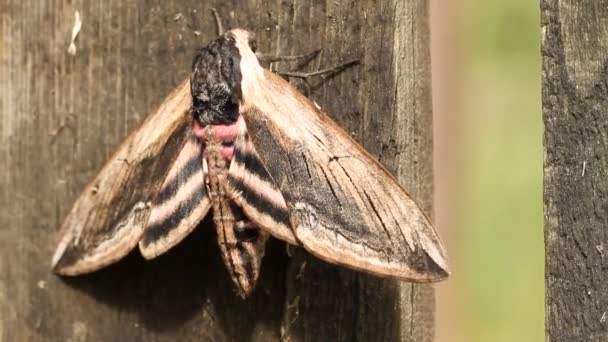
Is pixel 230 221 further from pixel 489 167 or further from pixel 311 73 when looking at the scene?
pixel 489 167

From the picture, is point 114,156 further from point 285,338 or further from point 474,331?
point 474,331

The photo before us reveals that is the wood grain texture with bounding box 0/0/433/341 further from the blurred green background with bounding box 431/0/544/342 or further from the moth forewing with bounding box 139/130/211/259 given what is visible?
the blurred green background with bounding box 431/0/544/342

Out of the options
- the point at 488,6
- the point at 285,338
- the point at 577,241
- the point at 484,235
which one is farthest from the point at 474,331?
the point at 577,241

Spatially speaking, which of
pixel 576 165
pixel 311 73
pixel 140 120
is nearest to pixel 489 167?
pixel 140 120

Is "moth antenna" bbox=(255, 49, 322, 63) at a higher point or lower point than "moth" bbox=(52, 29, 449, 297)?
higher

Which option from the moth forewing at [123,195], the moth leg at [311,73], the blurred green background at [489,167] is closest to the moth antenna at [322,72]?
the moth leg at [311,73]

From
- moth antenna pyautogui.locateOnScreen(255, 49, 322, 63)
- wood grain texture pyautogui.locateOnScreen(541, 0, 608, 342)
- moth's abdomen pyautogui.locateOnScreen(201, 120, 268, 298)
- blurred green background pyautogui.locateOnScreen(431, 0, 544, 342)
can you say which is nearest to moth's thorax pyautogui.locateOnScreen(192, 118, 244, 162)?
moth's abdomen pyautogui.locateOnScreen(201, 120, 268, 298)

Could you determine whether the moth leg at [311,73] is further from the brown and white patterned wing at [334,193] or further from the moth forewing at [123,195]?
the moth forewing at [123,195]
